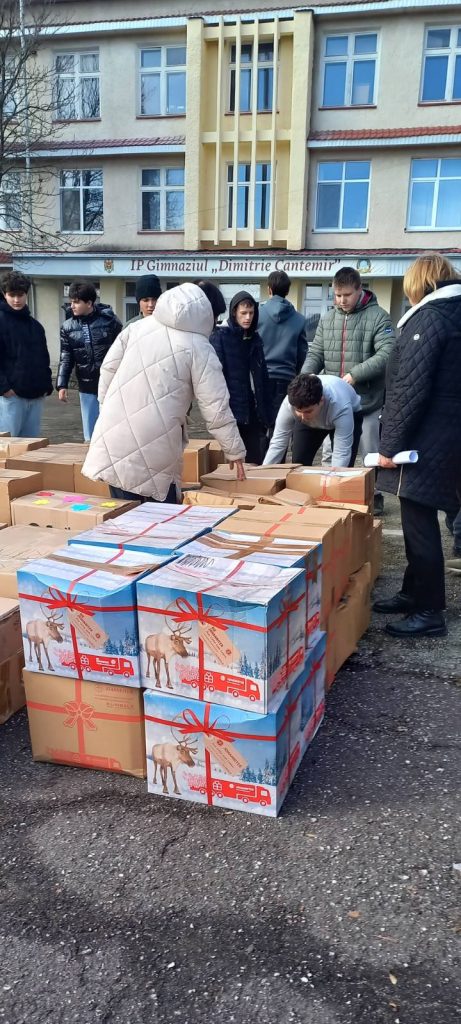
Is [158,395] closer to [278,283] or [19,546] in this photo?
[19,546]

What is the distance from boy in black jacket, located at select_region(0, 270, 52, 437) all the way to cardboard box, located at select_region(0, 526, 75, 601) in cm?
242

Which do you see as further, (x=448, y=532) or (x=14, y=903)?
(x=448, y=532)

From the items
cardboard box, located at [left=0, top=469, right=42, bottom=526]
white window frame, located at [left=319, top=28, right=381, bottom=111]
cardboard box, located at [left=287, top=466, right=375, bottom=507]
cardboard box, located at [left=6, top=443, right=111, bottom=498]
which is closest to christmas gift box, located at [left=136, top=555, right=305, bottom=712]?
cardboard box, located at [left=287, top=466, right=375, bottom=507]

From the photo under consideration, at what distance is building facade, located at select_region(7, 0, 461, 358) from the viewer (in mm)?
19062

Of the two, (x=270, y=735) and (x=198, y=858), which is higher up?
(x=270, y=735)

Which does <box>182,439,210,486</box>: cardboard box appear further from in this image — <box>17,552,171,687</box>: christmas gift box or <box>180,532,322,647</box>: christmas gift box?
<box>17,552,171,687</box>: christmas gift box

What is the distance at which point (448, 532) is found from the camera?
570 centimetres

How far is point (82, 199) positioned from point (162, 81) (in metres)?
3.87

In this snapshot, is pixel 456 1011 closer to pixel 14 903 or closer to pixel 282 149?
pixel 14 903

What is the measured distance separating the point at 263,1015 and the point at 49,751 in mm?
1230

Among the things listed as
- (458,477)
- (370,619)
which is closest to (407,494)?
(458,477)

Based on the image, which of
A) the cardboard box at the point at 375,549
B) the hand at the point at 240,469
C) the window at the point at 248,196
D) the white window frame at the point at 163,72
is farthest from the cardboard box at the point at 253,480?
the white window frame at the point at 163,72

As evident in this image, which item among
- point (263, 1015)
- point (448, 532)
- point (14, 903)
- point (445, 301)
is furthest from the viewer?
point (448, 532)

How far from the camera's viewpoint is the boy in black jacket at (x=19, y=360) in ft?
18.9
